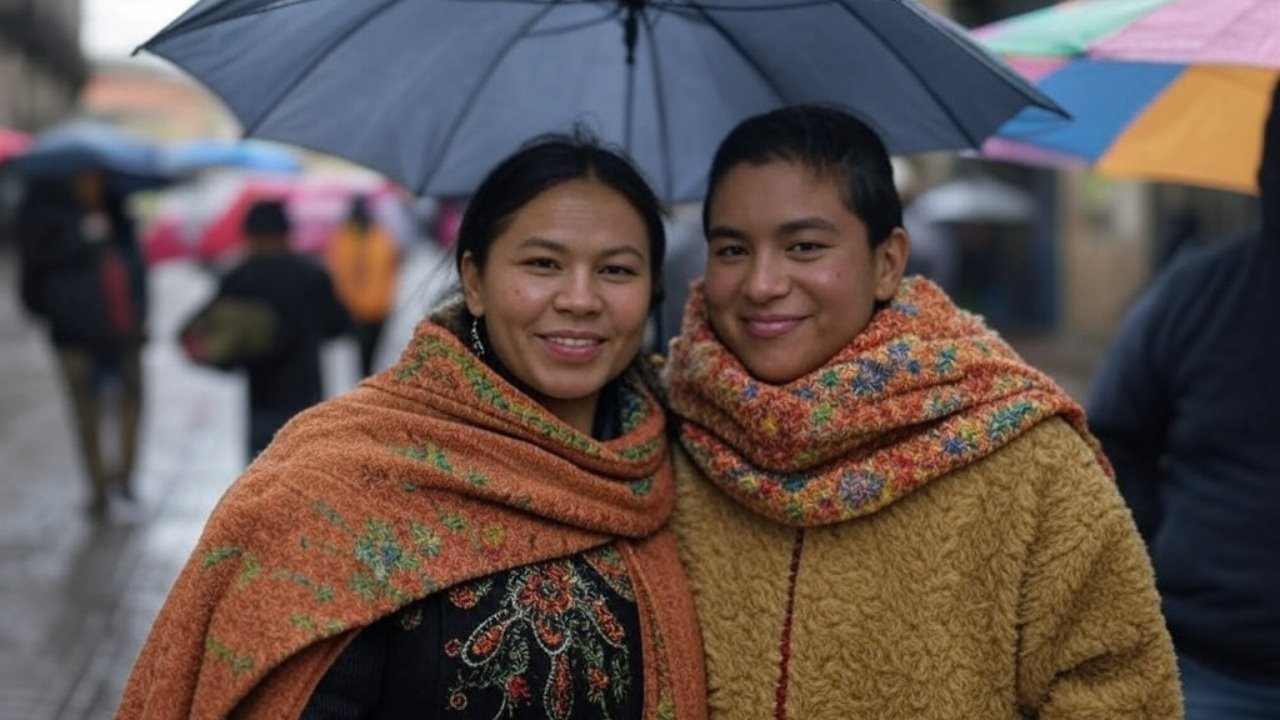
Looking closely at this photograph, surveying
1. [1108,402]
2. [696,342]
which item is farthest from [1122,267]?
[696,342]

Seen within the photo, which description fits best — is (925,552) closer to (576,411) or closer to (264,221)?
(576,411)

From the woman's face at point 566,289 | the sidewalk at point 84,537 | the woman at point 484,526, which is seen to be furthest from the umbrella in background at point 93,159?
the woman's face at point 566,289

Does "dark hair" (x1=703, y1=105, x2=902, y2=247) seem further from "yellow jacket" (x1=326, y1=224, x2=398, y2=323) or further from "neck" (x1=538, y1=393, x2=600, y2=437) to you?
"yellow jacket" (x1=326, y1=224, x2=398, y2=323)

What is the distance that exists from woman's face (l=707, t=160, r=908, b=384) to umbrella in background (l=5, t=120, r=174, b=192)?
694cm

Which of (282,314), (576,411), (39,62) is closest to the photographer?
(576,411)

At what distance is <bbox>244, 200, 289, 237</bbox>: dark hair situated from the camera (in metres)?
7.44

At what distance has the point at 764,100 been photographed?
333 cm

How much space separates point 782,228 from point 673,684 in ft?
2.50

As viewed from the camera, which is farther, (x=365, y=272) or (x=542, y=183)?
(x=365, y=272)

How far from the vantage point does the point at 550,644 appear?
239 centimetres

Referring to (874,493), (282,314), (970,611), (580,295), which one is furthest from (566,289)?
(282,314)

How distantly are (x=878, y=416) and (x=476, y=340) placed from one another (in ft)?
2.21

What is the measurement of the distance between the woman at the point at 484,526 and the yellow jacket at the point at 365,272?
318 inches

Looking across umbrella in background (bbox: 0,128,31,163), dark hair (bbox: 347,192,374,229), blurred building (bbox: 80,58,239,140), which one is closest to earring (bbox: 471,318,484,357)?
dark hair (bbox: 347,192,374,229)
